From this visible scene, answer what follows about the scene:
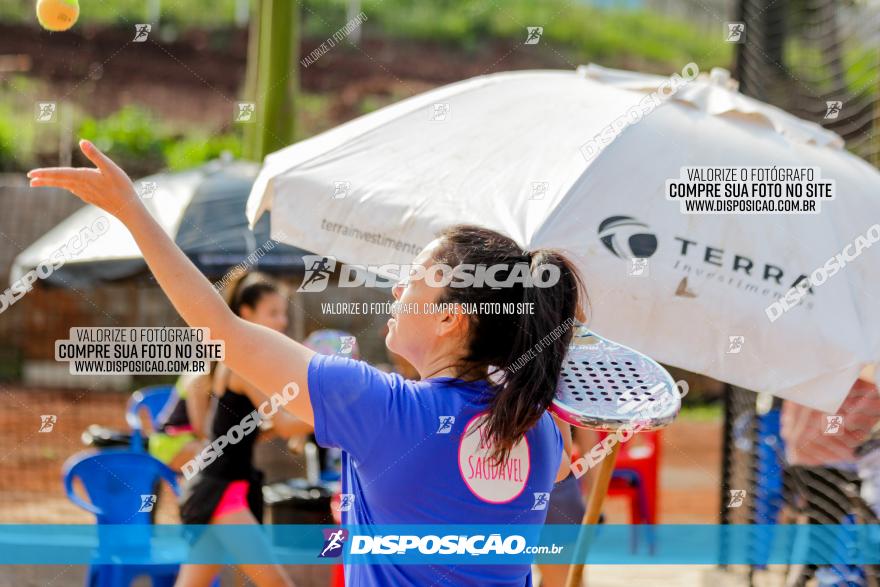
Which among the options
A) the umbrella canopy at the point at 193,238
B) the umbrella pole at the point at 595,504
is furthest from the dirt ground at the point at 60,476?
the umbrella pole at the point at 595,504

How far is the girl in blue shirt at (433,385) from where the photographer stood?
7.02ft

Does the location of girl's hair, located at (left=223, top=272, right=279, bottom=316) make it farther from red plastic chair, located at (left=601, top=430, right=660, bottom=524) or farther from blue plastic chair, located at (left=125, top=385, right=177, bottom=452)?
red plastic chair, located at (left=601, top=430, right=660, bottom=524)

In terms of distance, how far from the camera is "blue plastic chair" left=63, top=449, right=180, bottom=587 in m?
4.95

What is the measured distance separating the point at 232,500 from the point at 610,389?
2.55m

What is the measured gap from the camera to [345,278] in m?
4.55

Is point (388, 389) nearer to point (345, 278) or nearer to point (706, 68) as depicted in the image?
point (345, 278)

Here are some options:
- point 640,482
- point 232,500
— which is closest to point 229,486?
point 232,500

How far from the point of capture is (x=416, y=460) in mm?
2209

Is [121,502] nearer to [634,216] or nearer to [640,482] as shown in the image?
[634,216]

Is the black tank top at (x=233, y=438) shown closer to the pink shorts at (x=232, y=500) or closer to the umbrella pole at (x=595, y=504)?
the pink shorts at (x=232, y=500)

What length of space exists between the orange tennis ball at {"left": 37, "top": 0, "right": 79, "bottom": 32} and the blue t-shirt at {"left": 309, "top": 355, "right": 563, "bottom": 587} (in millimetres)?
2323

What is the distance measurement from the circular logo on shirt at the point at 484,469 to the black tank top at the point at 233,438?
8.61 feet

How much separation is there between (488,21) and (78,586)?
26106 millimetres

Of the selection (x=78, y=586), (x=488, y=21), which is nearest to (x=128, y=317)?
(x=78, y=586)
